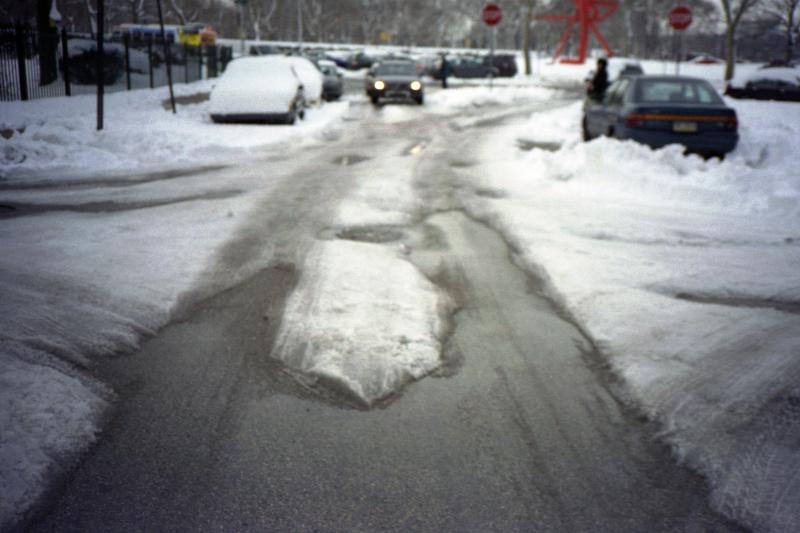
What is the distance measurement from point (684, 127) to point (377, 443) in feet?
31.3

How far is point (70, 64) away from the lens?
62.7 feet

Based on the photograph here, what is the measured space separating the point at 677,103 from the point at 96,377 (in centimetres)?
1039

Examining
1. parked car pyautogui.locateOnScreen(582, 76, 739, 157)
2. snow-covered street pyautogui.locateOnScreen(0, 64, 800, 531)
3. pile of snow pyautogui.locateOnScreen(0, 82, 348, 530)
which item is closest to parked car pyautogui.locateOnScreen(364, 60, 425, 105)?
pile of snow pyautogui.locateOnScreen(0, 82, 348, 530)

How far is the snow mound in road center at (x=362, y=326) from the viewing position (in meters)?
3.83

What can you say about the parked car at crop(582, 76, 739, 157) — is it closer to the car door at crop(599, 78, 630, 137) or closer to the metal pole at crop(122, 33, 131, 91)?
the car door at crop(599, 78, 630, 137)

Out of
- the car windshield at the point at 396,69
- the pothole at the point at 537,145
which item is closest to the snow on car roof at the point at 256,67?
the pothole at the point at 537,145

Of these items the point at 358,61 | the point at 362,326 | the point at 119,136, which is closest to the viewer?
the point at 362,326

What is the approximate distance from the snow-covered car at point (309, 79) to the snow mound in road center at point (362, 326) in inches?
629

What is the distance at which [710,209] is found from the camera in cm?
826

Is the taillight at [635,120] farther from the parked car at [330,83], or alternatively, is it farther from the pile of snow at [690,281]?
the parked car at [330,83]

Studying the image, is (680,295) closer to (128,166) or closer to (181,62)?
(128,166)

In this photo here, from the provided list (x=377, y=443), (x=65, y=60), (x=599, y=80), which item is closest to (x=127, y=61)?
(x=65, y=60)

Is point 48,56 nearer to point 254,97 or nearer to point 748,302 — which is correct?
point 254,97

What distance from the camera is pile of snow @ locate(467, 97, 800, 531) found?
3.19 metres
